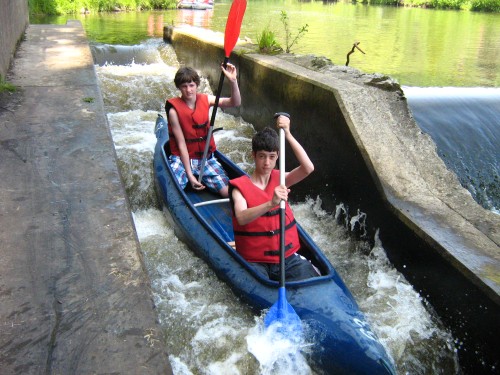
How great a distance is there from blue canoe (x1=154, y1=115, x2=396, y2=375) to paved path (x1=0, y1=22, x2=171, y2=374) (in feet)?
2.32

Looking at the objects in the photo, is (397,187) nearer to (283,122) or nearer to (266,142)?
(283,122)

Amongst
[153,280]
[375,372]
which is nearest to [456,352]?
[375,372]

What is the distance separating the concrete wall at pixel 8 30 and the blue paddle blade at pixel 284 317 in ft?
13.4

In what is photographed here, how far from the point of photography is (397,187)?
3.40m

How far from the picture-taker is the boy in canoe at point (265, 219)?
2736mm

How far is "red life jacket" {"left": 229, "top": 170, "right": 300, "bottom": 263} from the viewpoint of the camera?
279 centimetres

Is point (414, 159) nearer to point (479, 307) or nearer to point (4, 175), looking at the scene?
point (479, 307)

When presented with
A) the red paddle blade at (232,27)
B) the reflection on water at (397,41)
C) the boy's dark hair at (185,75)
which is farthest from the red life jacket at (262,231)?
the reflection on water at (397,41)

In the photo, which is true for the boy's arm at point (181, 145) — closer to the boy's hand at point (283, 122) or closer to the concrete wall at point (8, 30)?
the boy's hand at point (283, 122)

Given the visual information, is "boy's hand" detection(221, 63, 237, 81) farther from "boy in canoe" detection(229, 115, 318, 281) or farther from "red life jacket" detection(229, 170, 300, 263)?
"red life jacket" detection(229, 170, 300, 263)

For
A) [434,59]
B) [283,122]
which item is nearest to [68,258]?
[283,122]

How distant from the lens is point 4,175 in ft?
9.62

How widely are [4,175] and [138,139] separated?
2.72m

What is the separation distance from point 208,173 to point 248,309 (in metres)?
1.62
